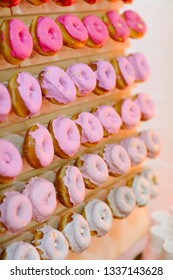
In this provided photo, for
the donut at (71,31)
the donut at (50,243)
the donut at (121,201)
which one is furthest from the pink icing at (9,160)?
the donut at (121,201)

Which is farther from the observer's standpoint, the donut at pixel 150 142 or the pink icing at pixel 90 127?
the donut at pixel 150 142

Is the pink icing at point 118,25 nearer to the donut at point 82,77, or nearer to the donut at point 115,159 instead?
the donut at point 82,77

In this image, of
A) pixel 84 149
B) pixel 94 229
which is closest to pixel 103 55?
pixel 84 149

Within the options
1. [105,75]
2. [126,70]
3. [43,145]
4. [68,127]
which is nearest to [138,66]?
[126,70]

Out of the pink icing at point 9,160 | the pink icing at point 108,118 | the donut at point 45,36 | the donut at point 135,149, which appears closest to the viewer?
the pink icing at point 9,160

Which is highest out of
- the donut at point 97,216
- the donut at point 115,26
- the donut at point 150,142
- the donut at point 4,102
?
the donut at point 115,26

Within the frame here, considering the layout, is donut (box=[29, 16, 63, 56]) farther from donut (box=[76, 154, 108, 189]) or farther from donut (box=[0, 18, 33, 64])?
donut (box=[76, 154, 108, 189])

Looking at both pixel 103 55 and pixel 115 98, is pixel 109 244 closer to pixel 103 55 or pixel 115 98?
pixel 115 98
